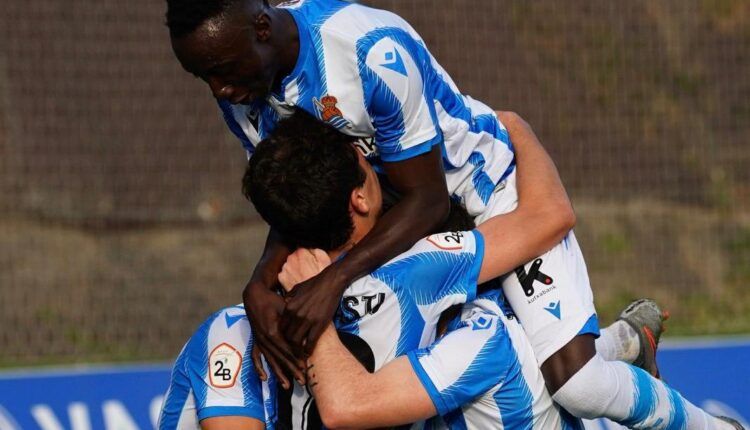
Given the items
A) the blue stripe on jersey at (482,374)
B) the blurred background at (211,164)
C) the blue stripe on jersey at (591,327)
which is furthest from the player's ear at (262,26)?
the blurred background at (211,164)

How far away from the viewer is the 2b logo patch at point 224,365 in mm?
3281

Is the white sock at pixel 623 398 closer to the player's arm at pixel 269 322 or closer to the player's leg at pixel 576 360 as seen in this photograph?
the player's leg at pixel 576 360

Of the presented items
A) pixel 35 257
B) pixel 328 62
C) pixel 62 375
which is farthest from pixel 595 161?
pixel 328 62

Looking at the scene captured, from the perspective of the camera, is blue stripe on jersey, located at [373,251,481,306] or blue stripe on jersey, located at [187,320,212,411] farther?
blue stripe on jersey, located at [187,320,212,411]

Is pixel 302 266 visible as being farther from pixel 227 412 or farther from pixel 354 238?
pixel 227 412

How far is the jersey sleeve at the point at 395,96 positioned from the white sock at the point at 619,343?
2.85ft

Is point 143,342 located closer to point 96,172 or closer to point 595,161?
point 96,172

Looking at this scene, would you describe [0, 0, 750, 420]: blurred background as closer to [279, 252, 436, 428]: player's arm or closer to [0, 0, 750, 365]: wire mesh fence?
[0, 0, 750, 365]: wire mesh fence

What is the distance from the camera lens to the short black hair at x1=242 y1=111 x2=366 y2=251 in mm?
3104

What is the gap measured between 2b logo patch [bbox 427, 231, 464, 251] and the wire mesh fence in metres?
5.15

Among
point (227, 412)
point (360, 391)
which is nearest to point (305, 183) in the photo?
point (360, 391)

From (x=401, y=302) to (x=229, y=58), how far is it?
744 mm

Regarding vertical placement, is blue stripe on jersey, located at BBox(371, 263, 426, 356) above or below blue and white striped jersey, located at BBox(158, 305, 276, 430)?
above

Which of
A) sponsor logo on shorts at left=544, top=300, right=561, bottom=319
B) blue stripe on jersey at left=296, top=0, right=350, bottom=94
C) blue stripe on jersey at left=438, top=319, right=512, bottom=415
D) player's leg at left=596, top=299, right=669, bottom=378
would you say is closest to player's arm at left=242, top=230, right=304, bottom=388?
blue stripe on jersey at left=438, top=319, right=512, bottom=415
